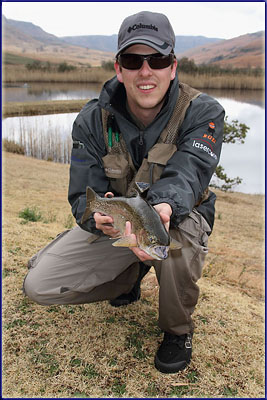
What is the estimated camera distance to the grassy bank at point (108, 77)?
2947cm

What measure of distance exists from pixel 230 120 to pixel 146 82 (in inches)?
804

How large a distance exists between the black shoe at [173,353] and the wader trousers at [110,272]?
7cm

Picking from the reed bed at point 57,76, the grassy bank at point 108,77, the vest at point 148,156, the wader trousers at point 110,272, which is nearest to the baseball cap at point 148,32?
the vest at point 148,156

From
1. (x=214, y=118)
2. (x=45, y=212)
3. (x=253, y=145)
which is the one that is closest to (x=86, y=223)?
(x=214, y=118)

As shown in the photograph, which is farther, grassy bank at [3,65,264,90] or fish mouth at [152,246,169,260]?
grassy bank at [3,65,264,90]

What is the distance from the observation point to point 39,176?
11523 millimetres

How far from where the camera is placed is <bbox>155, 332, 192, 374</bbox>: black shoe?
2.90 meters

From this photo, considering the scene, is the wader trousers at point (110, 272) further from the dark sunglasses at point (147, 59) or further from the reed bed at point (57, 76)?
the reed bed at point (57, 76)

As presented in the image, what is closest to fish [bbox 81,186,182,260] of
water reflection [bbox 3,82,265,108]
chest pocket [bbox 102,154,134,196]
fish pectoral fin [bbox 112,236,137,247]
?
fish pectoral fin [bbox 112,236,137,247]

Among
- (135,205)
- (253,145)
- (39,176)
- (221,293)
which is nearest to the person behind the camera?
(135,205)

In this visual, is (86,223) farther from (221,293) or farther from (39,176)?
(39,176)

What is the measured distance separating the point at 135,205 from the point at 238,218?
7.38 metres

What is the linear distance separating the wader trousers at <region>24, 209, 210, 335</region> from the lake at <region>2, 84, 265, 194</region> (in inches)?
498

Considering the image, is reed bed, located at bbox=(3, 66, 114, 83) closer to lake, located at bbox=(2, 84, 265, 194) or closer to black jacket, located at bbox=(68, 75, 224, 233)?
lake, located at bbox=(2, 84, 265, 194)
